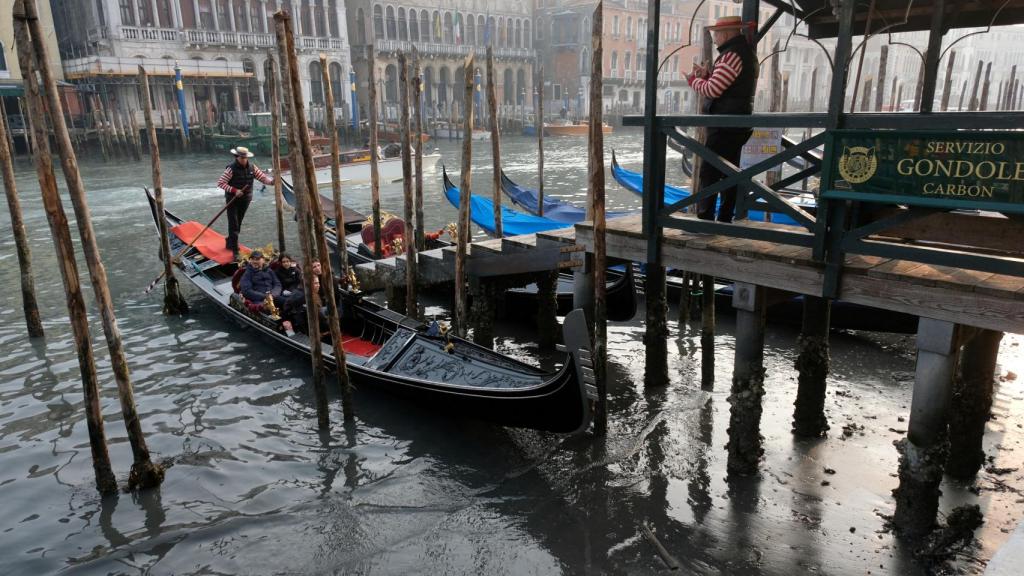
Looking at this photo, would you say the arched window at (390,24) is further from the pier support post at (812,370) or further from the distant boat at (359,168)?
the pier support post at (812,370)

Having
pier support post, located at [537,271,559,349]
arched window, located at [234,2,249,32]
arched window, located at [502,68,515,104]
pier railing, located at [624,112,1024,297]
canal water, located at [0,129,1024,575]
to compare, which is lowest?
canal water, located at [0,129,1024,575]

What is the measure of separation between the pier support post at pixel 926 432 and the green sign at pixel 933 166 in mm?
560

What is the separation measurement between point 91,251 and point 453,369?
223cm

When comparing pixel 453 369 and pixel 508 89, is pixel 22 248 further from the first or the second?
pixel 508 89

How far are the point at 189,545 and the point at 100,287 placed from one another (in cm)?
139

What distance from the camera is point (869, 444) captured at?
4.29 m

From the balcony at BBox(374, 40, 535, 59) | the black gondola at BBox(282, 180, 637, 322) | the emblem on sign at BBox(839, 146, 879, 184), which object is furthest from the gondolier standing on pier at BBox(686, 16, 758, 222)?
the balcony at BBox(374, 40, 535, 59)

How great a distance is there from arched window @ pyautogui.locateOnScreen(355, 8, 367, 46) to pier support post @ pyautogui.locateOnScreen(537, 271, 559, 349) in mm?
28715

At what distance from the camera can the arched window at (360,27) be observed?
103 ft

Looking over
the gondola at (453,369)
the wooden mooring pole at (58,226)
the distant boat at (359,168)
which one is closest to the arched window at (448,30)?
the distant boat at (359,168)

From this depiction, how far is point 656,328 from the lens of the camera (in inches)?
198

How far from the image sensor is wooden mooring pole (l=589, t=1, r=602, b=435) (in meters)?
3.88

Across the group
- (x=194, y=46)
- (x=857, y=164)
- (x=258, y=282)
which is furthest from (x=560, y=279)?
(x=194, y=46)

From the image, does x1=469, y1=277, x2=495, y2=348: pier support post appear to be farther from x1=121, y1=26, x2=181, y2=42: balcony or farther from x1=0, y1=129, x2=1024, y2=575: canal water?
x1=121, y1=26, x2=181, y2=42: balcony
